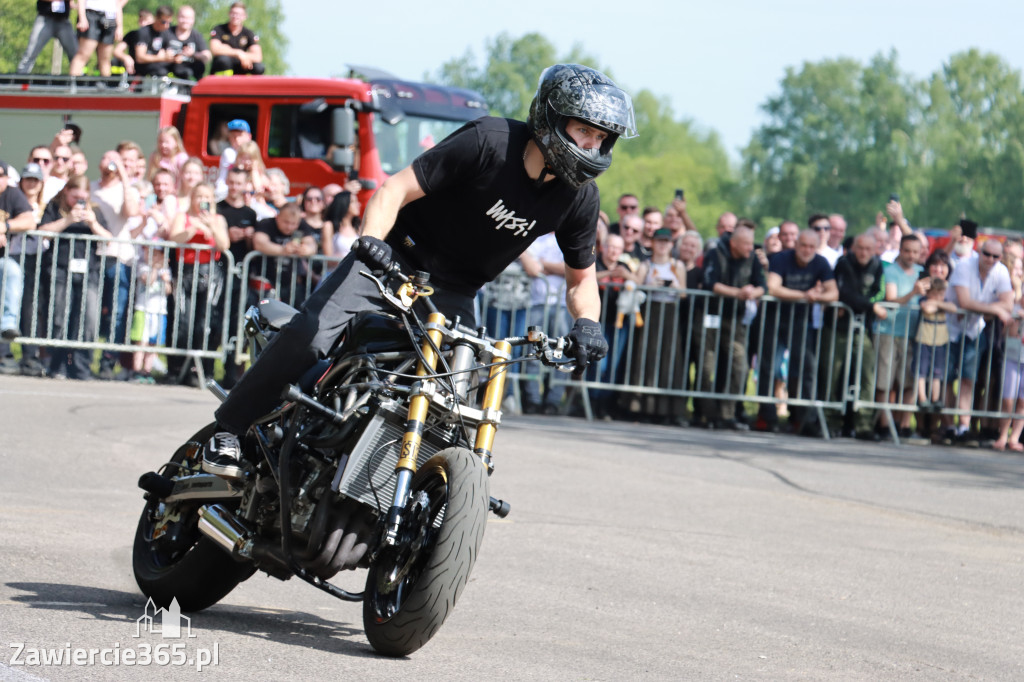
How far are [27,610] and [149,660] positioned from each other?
33.4 inches

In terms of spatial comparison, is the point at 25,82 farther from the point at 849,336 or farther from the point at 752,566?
the point at 752,566

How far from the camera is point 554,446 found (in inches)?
474

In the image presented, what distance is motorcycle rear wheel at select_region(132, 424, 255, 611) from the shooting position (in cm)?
562

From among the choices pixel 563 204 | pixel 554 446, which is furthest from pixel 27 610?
pixel 554 446

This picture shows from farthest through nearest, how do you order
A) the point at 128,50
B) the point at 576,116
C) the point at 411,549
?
the point at 128,50 → the point at 576,116 → the point at 411,549

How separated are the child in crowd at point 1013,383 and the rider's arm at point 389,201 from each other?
10.7m

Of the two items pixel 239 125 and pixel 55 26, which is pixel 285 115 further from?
pixel 55 26

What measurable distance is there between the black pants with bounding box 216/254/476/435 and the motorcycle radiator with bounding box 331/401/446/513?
468 mm

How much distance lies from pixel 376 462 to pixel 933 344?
10892 millimetres

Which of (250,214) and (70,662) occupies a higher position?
(250,214)

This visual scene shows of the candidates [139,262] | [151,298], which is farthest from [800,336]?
[139,262]

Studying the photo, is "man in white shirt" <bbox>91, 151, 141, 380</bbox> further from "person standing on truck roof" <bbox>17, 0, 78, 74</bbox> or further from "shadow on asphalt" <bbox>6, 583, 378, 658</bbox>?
"shadow on asphalt" <bbox>6, 583, 378, 658</bbox>

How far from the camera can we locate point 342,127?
18359 millimetres

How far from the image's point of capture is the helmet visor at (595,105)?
17.6 feet
